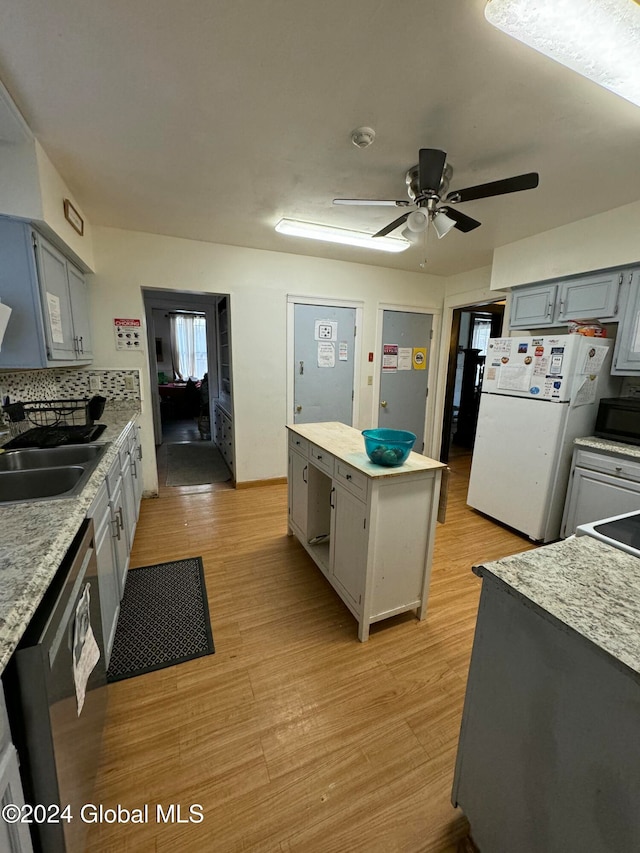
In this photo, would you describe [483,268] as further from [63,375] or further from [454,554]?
[63,375]

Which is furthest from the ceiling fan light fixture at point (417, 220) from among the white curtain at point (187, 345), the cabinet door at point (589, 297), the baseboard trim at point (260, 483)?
the white curtain at point (187, 345)

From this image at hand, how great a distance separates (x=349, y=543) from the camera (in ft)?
6.05

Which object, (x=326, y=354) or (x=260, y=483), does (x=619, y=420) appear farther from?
(x=260, y=483)

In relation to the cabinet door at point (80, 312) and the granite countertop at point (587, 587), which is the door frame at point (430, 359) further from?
the granite countertop at point (587, 587)

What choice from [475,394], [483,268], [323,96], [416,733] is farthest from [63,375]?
[475,394]

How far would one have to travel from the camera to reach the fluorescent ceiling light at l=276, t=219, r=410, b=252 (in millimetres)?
2781

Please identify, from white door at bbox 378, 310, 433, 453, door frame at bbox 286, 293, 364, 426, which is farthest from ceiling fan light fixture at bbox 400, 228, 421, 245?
white door at bbox 378, 310, 433, 453

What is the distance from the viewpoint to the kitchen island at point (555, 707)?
0.66 metres

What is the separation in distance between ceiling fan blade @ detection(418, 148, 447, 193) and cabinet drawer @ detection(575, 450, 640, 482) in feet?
6.96

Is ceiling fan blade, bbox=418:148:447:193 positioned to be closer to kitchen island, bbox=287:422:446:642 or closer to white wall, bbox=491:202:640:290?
kitchen island, bbox=287:422:446:642

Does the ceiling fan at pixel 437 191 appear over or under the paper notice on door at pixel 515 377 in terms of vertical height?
over

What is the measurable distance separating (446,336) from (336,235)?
228 cm

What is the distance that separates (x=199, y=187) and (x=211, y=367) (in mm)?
3120

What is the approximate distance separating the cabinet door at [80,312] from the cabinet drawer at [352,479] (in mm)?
2209
